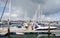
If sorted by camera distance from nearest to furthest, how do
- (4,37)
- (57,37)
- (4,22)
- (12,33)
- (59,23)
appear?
(4,37) < (57,37) < (12,33) < (4,22) < (59,23)

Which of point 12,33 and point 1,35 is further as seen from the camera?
point 12,33

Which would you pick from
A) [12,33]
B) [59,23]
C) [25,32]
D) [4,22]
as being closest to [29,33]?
[25,32]

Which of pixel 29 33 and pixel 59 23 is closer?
pixel 29 33

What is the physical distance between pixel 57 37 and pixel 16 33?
38.8 feet

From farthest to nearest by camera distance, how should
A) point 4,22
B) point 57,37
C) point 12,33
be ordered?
1. point 4,22
2. point 12,33
3. point 57,37

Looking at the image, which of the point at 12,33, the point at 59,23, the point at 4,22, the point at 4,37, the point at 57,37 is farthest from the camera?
the point at 59,23

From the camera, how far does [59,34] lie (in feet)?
147

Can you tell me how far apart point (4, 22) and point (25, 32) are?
3331 cm

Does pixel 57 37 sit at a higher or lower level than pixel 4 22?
lower

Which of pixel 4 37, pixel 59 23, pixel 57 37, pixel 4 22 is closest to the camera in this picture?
pixel 4 37

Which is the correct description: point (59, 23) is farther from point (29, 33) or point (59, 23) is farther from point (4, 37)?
point (4, 37)

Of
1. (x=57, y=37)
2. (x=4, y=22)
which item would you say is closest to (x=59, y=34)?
(x=57, y=37)

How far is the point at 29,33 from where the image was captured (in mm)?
44188

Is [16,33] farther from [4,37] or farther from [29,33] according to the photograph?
[4,37]
